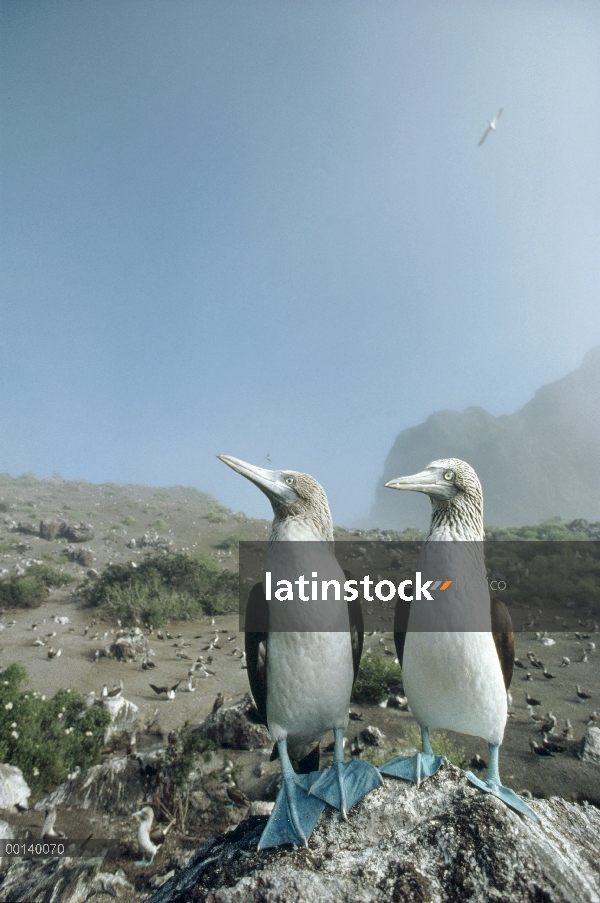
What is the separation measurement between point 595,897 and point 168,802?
16.9ft

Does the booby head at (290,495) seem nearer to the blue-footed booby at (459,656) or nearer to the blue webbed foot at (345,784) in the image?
the blue-footed booby at (459,656)

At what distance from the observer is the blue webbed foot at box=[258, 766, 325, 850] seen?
206cm

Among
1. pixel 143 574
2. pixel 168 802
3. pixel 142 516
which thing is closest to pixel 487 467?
pixel 142 516

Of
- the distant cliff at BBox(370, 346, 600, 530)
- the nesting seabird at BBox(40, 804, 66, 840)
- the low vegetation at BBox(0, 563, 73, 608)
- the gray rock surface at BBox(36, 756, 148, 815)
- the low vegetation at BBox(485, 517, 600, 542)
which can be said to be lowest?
the gray rock surface at BBox(36, 756, 148, 815)

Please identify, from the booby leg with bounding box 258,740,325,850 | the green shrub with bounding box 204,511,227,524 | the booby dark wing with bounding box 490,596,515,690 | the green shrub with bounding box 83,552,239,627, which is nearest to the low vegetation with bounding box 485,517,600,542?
the green shrub with bounding box 83,552,239,627

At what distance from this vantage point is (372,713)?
7770 mm

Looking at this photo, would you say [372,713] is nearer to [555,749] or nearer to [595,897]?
[555,749]

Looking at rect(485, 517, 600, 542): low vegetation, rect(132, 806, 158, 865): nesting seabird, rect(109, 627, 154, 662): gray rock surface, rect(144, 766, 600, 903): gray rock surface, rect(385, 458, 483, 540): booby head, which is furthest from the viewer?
rect(485, 517, 600, 542): low vegetation

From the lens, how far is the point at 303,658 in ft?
8.16

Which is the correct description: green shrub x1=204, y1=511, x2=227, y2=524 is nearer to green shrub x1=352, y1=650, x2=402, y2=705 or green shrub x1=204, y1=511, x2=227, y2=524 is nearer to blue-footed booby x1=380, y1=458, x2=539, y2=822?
green shrub x1=352, y1=650, x2=402, y2=705

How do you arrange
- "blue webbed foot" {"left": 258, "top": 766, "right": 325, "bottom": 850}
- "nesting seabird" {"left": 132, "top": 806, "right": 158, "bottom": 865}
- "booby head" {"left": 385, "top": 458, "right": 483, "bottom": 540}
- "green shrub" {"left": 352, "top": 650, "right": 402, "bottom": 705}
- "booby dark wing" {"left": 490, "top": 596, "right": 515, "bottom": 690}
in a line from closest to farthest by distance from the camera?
"blue webbed foot" {"left": 258, "top": 766, "right": 325, "bottom": 850}, "booby dark wing" {"left": 490, "top": 596, "right": 515, "bottom": 690}, "booby head" {"left": 385, "top": 458, "right": 483, "bottom": 540}, "nesting seabird" {"left": 132, "top": 806, "right": 158, "bottom": 865}, "green shrub" {"left": 352, "top": 650, "right": 402, "bottom": 705}

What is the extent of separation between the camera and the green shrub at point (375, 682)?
26.9 feet

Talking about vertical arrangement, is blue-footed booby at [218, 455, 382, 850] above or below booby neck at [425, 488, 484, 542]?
below

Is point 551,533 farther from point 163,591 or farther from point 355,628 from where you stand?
point 355,628
